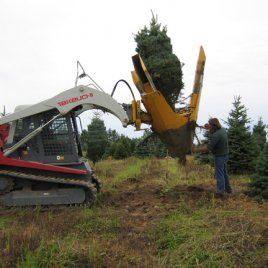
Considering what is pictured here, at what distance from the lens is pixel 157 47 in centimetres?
1341

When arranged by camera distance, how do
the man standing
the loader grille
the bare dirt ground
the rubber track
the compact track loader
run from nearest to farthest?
the bare dirt ground, the rubber track, the compact track loader, the loader grille, the man standing

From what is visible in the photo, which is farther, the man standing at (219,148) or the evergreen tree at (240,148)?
the evergreen tree at (240,148)

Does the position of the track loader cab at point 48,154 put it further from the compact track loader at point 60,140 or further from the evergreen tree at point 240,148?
the evergreen tree at point 240,148

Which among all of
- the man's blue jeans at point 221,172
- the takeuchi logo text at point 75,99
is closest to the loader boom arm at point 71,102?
the takeuchi logo text at point 75,99

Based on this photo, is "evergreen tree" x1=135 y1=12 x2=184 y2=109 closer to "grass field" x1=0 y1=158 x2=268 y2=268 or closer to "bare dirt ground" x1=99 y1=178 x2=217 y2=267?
"bare dirt ground" x1=99 y1=178 x2=217 y2=267

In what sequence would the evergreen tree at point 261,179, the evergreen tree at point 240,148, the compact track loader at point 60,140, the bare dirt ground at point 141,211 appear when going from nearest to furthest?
1. the bare dirt ground at point 141,211
2. the compact track loader at point 60,140
3. the evergreen tree at point 261,179
4. the evergreen tree at point 240,148

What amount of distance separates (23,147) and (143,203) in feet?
8.68

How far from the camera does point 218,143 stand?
8664 millimetres

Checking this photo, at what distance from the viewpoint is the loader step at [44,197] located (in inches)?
311

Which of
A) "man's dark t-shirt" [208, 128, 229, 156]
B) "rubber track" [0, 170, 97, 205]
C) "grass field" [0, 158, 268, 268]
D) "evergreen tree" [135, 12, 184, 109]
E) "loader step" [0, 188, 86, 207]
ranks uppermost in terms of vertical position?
"evergreen tree" [135, 12, 184, 109]

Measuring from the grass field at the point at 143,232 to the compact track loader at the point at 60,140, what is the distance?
0.35 m

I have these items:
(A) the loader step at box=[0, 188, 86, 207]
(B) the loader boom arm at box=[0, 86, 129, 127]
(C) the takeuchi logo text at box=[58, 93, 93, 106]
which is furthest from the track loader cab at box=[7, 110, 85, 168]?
(A) the loader step at box=[0, 188, 86, 207]

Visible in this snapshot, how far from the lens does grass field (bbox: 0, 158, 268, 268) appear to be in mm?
4871

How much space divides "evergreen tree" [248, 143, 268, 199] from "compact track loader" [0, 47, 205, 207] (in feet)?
5.18
